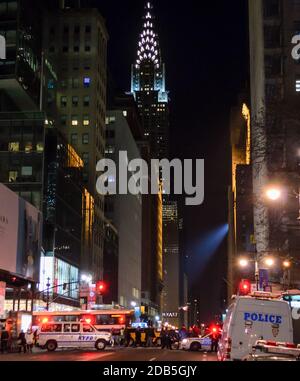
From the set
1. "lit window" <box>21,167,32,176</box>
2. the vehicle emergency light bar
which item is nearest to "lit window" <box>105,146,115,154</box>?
Result: "lit window" <box>21,167,32,176</box>

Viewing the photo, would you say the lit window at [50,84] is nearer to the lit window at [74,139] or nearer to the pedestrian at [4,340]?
the lit window at [74,139]

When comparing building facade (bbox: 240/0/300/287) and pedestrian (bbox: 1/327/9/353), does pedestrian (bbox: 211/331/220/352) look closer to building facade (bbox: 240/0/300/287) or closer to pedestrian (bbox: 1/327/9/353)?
building facade (bbox: 240/0/300/287)

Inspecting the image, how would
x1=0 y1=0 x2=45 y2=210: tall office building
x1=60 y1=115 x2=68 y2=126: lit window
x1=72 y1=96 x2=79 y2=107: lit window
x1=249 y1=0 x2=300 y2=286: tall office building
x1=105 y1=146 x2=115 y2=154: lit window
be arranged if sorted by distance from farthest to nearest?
x1=105 y1=146 x2=115 y2=154: lit window, x1=72 y1=96 x2=79 y2=107: lit window, x1=60 y1=115 x2=68 y2=126: lit window, x1=0 y1=0 x2=45 y2=210: tall office building, x1=249 y1=0 x2=300 y2=286: tall office building

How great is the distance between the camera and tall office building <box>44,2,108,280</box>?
133625 mm

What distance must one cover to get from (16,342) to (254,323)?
31.5 meters

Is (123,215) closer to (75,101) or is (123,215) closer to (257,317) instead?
(75,101)

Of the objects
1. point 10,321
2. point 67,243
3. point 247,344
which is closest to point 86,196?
point 67,243

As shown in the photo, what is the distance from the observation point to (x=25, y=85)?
339 feet

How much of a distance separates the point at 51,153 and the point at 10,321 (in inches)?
1772

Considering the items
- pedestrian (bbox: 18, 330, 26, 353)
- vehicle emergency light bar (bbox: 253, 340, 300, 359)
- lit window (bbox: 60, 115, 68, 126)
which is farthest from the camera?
lit window (bbox: 60, 115, 68, 126)

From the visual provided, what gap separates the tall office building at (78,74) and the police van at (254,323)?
369 feet

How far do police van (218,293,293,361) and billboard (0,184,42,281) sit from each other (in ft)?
121

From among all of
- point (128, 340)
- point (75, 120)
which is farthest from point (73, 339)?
point (75, 120)

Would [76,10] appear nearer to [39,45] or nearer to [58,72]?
[58,72]
